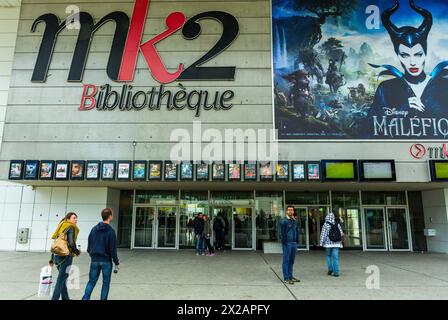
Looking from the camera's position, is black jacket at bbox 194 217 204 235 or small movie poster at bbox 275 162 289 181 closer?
small movie poster at bbox 275 162 289 181

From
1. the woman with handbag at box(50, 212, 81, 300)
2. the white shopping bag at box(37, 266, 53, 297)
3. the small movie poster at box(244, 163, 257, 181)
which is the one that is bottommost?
the white shopping bag at box(37, 266, 53, 297)

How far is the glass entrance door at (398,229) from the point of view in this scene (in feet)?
53.6

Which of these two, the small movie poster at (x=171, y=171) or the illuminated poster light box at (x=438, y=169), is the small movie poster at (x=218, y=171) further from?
the illuminated poster light box at (x=438, y=169)

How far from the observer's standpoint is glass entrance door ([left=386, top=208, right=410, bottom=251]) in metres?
16.3

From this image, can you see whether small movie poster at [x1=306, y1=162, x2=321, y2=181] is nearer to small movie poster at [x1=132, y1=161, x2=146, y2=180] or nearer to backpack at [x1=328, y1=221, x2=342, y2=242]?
backpack at [x1=328, y1=221, x2=342, y2=242]

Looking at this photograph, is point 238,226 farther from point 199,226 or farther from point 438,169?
point 438,169

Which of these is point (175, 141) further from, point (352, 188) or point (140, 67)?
point (352, 188)

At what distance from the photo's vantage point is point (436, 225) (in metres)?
15.4

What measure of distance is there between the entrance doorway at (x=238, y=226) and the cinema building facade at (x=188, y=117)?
0.11 meters

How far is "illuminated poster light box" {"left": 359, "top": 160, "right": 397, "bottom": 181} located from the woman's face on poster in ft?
13.9

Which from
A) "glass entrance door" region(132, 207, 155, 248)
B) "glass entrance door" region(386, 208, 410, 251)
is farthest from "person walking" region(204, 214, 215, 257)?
"glass entrance door" region(386, 208, 410, 251)

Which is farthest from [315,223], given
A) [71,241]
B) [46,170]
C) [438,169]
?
[71,241]

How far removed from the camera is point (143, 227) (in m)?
16.5
